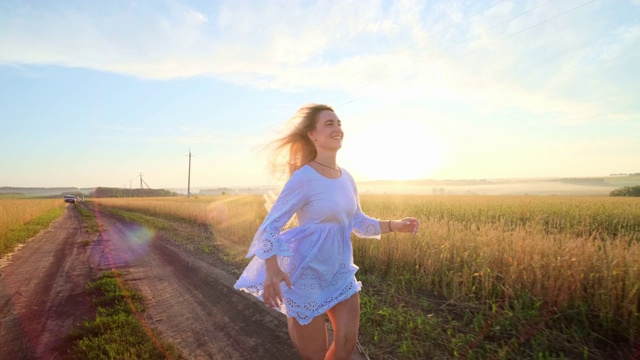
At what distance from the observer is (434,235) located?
608 centimetres

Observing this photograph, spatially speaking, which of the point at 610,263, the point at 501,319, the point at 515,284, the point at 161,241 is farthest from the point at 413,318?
the point at 161,241

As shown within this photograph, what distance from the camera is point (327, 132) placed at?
220 centimetres

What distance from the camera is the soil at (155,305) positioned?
3438 millimetres

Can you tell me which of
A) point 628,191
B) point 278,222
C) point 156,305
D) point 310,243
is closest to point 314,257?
point 310,243

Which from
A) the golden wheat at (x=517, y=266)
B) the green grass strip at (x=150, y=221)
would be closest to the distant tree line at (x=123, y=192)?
the green grass strip at (x=150, y=221)

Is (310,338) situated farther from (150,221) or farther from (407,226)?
(150,221)

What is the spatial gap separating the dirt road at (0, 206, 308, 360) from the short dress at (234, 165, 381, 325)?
1.63 metres

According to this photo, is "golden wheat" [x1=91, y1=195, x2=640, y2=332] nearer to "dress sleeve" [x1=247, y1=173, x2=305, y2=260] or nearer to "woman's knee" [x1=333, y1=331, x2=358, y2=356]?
"woman's knee" [x1=333, y1=331, x2=358, y2=356]

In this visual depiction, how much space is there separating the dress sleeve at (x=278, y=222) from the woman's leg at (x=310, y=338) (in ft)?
1.59

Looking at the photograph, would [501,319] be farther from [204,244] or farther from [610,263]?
[204,244]

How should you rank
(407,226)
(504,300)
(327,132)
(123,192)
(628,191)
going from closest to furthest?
(327,132) → (407,226) → (504,300) → (628,191) → (123,192)

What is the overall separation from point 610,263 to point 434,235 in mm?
2646

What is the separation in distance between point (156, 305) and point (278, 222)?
3829 mm

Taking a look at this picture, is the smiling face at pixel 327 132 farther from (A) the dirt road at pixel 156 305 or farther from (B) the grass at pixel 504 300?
(B) the grass at pixel 504 300
